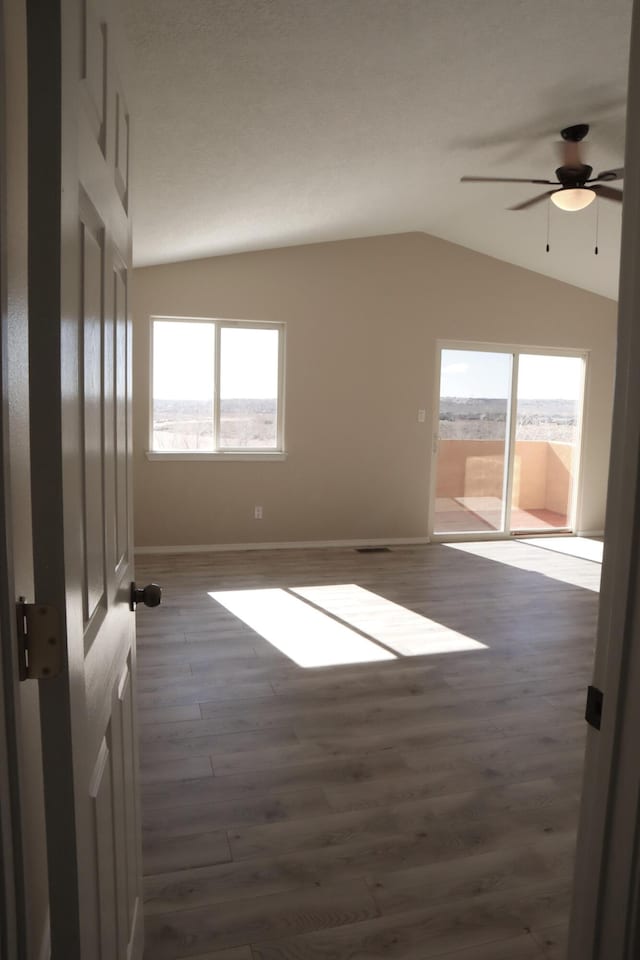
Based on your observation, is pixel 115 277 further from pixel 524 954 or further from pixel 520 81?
pixel 520 81

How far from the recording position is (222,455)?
19.2ft

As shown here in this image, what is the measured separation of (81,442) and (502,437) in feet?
21.2

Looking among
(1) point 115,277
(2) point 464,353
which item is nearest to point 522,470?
(2) point 464,353

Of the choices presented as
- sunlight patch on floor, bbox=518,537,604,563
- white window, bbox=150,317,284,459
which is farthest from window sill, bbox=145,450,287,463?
sunlight patch on floor, bbox=518,537,604,563

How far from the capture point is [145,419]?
5668 millimetres

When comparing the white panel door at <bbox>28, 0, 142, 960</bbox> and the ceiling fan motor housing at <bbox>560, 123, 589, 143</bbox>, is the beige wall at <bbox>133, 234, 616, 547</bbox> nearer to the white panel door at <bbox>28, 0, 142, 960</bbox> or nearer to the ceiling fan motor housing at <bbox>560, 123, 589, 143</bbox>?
the ceiling fan motor housing at <bbox>560, 123, 589, 143</bbox>

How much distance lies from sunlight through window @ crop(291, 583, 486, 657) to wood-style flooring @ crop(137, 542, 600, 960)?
2cm

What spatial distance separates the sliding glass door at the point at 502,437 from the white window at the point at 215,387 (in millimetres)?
1786

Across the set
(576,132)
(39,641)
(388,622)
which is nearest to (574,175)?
(576,132)

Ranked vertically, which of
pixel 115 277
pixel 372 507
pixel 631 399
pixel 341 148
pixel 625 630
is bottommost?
pixel 372 507

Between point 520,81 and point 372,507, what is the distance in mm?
3987

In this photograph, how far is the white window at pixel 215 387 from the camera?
575 cm

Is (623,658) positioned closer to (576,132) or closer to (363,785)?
(363,785)

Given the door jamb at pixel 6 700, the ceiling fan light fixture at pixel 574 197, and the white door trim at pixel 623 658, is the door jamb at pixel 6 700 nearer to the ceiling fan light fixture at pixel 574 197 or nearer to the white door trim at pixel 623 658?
the white door trim at pixel 623 658
